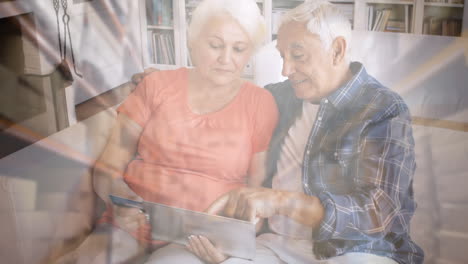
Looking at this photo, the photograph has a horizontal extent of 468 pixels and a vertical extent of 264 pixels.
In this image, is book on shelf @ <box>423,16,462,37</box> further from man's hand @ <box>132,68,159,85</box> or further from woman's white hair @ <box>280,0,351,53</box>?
man's hand @ <box>132,68,159,85</box>

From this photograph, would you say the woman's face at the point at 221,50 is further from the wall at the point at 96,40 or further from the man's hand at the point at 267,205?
the man's hand at the point at 267,205

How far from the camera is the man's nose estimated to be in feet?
4.70

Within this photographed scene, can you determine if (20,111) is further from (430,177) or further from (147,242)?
(430,177)

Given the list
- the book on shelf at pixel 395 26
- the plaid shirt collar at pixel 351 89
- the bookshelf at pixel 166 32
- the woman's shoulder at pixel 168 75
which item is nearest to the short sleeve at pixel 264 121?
the bookshelf at pixel 166 32

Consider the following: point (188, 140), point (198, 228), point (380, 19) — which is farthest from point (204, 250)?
point (380, 19)

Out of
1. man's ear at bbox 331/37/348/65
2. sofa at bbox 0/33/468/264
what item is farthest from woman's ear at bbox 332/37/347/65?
sofa at bbox 0/33/468/264

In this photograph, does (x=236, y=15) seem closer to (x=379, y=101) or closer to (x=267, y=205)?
(x=379, y=101)

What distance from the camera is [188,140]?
167cm

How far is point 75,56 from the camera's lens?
6.19 feet

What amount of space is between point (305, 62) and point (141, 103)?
2.34 ft

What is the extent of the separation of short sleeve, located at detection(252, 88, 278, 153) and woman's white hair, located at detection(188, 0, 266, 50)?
189mm

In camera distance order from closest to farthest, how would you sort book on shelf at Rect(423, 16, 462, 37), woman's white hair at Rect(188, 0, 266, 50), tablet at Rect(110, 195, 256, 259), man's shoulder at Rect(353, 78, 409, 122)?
book on shelf at Rect(423, 16, 462, 37), man's shoulder at Rect(353, 78, 409, 122), woman's white hair at Rect(188, 0, 266, 50), tablet at Rect(110, 195, 256, 259)

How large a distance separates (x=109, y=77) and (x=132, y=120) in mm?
213

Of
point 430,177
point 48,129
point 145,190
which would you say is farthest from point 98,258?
point 430,177
